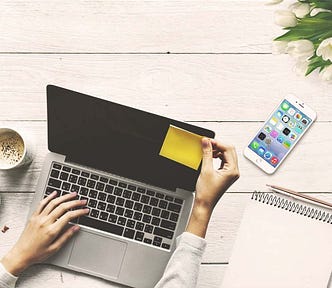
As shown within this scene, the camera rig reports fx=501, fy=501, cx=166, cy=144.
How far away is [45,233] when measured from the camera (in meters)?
0.93

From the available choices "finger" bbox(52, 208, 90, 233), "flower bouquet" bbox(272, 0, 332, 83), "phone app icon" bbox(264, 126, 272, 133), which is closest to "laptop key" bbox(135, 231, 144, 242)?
"finger" bbox(52, 208, 90, 233)

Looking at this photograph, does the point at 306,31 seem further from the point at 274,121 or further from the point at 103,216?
the point at 103,216

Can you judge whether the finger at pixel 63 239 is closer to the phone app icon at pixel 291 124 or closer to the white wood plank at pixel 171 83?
the white wood plank at pixel 171 83

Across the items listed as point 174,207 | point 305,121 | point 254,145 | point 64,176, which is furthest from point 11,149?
point 305,121

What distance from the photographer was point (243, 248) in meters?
0.94

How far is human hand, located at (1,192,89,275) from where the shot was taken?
3.05 feet

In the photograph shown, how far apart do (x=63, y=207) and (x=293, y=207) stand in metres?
0.43

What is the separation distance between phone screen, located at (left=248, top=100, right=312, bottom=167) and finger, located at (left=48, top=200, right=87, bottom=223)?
1.13 feet

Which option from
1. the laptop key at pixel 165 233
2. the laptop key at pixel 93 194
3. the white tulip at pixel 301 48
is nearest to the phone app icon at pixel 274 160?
the laptop key at pixel 165 233

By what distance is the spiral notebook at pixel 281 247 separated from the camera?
922 mm

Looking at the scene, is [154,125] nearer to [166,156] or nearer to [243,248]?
[166,156]

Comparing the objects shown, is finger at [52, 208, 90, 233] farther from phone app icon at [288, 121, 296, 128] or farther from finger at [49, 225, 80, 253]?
phone app icon at [288, 121, 296, 128]

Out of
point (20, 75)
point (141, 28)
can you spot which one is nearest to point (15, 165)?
point (20, 75)

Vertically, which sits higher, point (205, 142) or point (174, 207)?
point (205, 142)
